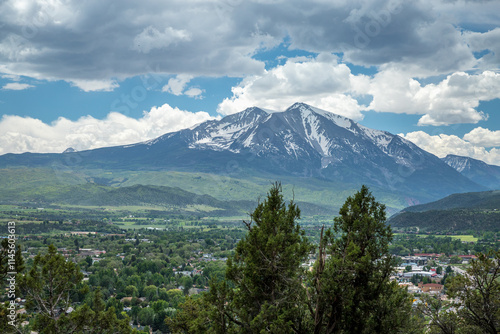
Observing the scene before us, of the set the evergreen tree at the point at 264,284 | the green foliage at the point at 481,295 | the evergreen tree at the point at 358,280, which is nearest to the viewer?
the evergreen tree at the point at 358,280

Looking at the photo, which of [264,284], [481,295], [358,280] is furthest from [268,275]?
[481,295]

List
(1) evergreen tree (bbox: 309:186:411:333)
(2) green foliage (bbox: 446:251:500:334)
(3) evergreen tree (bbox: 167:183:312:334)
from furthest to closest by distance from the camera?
(2) green foliage (bbox: 446:251:500:334), (3) evergreen tree (bbox: 167:183:312:334), (1) evergreen tree (bbox: 309:186:411:333)

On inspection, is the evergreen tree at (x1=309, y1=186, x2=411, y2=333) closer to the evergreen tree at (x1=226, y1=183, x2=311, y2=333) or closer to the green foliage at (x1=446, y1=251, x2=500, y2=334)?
the evergreen tree at (x1=226, y1=183, x2=311, y2=333)

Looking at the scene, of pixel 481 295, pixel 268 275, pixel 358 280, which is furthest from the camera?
pixel 481 295

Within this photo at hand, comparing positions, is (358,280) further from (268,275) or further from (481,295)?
(481,295)

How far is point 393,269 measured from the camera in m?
21.1

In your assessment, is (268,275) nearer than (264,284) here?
Yes

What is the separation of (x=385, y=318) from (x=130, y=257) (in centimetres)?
12658

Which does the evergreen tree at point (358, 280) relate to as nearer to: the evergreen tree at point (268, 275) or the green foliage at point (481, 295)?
the evergreen tree at point (268, 275)

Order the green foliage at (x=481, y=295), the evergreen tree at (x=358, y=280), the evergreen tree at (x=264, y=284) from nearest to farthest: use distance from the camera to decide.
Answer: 1. the evergreen tree at (x=358, y=280)
2. the evergreen tree at (x=264, y=284)
3. the green foliage at (x=481, y=295)

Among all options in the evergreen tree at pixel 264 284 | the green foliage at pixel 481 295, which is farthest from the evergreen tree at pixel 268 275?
the green foliage at pixel 481 295

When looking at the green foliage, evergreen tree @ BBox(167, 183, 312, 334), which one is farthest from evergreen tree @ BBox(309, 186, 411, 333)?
the green foliage

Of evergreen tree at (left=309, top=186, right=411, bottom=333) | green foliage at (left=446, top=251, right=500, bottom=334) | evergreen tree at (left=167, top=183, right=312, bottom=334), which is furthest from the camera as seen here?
green foliage at (left=446, top=251, right=500, bottom=334)

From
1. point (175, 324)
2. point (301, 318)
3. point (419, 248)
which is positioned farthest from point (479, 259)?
point (419, 248)
